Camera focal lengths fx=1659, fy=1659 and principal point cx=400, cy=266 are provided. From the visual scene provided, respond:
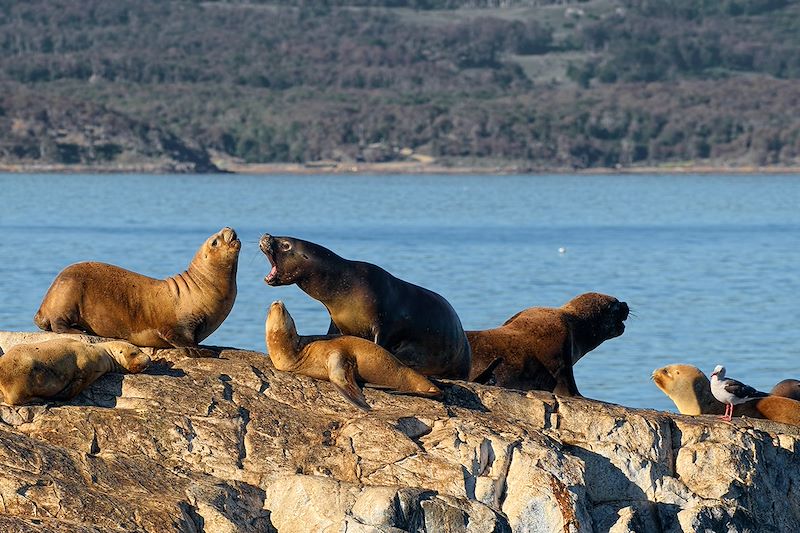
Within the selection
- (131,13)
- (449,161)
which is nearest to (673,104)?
(449,161)

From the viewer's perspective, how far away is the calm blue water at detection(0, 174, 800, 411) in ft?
75.0

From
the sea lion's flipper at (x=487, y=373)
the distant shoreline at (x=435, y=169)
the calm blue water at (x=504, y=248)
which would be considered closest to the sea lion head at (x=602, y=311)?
the sea lion's flipper at (x=487, y=373)

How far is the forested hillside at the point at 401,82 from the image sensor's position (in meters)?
115

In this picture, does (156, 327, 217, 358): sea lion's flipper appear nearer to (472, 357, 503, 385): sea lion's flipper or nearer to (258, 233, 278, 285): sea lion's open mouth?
(258, 233, 278, 285): sea lion's open mouth

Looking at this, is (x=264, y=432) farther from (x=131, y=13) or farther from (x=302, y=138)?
(x=131, y=13)

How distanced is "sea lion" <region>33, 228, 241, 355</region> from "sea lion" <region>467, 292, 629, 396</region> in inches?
73.8

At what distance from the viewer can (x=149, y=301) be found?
944cm

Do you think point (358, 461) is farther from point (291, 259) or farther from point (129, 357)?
point (291, 259)

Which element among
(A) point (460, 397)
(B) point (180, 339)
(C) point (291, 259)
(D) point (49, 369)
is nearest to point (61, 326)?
(B) point (180, 339)

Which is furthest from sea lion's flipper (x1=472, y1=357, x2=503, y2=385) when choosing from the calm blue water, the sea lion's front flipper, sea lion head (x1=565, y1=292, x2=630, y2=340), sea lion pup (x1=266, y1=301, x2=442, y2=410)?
the calm blue water

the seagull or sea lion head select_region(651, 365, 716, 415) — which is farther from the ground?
the seagull

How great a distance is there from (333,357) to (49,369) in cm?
150

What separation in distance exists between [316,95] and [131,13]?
42.1m

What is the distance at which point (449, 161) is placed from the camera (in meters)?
115
